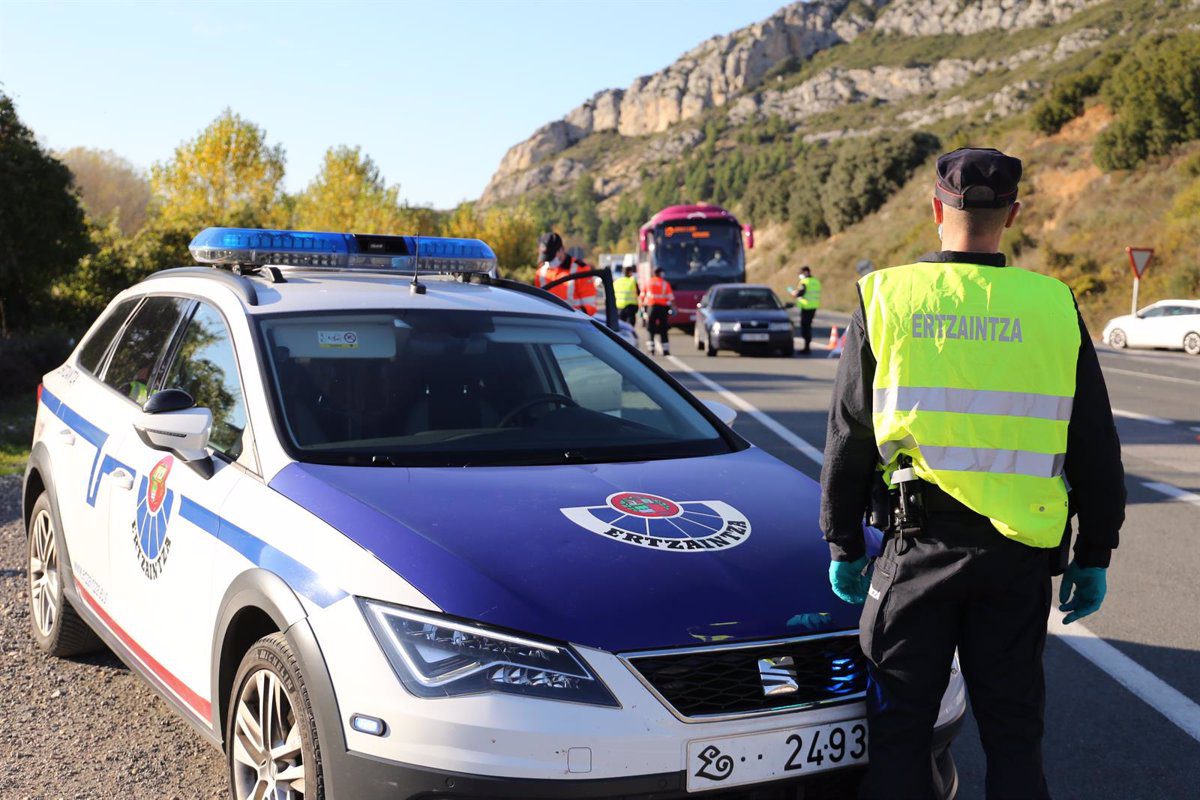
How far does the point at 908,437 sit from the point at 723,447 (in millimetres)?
1424

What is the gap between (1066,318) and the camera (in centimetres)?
262

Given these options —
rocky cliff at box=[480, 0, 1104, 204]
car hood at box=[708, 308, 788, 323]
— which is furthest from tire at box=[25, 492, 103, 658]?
rocky cliff at box=[480, 0, 1104, 204]

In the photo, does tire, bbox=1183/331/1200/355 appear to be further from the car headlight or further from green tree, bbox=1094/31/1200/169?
the car headlight

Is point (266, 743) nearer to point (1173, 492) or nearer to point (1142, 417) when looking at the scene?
point (1173, 492)

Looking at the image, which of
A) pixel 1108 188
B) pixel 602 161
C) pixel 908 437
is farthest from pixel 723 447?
pixel 602 161

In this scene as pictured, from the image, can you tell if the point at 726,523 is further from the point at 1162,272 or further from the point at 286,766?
the point at 1162,272

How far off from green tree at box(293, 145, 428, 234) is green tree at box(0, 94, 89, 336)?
1236 inches

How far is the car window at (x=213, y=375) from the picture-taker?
11.9 ft

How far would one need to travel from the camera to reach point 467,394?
4.02 metres

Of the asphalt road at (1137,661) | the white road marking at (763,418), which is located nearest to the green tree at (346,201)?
the white road marking at (763,418)

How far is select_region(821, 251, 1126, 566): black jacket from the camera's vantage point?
8.69 ft

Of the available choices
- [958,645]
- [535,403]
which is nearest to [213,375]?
[535,403]

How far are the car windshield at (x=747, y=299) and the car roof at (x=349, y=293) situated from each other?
1965 centimetres

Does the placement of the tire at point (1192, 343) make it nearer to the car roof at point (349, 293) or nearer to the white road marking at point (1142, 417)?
the white road marking at point (1142, 417)
